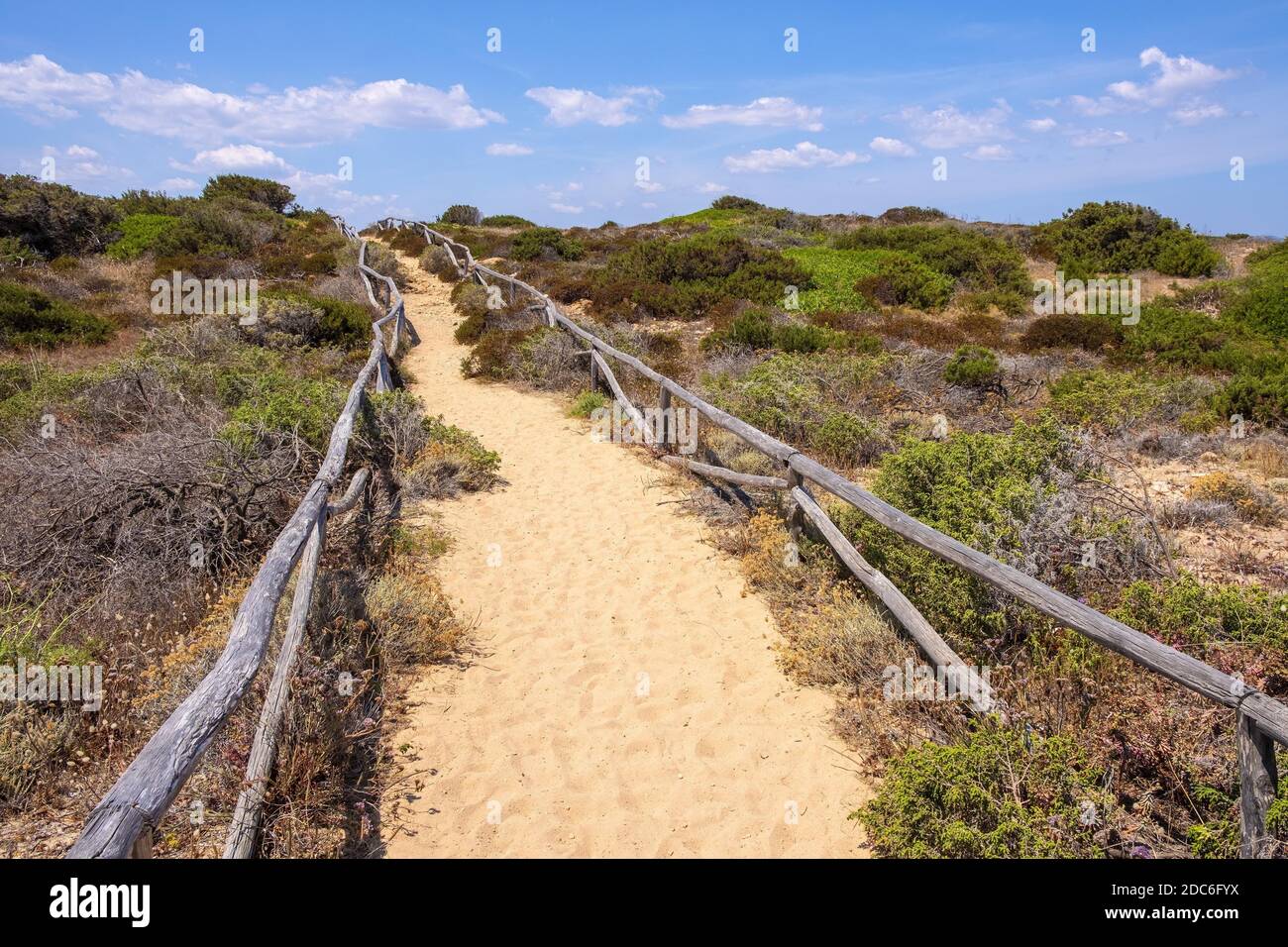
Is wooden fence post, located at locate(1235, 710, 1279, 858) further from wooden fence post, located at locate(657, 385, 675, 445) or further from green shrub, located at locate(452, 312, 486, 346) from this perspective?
green shrub, located at locate(452, 312, 486, 346)

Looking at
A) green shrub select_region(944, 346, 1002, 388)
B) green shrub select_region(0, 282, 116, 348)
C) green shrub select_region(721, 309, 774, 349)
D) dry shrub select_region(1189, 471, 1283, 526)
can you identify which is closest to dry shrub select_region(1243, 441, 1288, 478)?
dry shrub select_region(1189, 471, 1283, 526)

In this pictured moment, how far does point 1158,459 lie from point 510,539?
25.0 feet

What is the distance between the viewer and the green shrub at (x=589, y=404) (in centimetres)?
1055

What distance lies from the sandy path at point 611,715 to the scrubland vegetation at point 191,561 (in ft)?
1.34

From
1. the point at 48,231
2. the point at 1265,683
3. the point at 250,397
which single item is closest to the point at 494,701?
the point at 1265,683

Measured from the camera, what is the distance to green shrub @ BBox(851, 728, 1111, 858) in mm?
2717

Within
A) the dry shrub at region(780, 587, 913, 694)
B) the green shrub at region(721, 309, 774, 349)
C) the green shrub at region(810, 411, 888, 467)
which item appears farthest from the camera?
the green shrub at region(721, 309, 774, 349)

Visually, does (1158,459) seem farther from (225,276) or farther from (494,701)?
(225,276)

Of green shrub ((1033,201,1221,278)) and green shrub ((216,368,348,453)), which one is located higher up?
green shrub ((1033,201,1221,278))

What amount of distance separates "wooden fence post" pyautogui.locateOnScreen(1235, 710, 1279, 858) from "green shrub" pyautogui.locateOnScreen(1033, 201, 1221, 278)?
20587 mm

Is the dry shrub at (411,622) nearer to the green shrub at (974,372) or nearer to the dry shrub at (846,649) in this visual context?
the dry shrub at (846,649)

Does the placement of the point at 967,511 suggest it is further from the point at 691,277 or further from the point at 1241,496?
the point at 691,277

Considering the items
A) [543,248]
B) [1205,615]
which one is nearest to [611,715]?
[1205,615]

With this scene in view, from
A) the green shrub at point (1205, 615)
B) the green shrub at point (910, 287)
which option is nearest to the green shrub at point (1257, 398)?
the green shrub at point (1205, 615)
